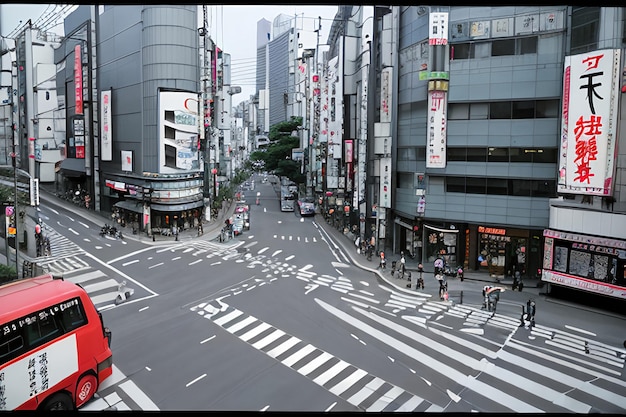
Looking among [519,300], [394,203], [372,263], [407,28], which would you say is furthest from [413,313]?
[407,28]

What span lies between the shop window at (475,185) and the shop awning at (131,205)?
31293 mm

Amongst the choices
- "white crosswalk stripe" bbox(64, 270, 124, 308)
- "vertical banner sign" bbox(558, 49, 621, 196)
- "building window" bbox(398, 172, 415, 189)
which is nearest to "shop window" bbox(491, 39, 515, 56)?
"vertical banner sign" bbox(558, 49, 621, 196)

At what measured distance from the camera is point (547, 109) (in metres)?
29.8

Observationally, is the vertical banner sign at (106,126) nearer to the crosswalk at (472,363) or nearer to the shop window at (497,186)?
the crosswalk at (472,363)

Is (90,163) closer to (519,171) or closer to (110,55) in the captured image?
(110,55)

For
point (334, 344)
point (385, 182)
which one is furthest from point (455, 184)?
point (334, 344)

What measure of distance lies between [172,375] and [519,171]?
2409cm

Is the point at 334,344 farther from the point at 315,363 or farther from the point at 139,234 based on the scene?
the point at 139,234

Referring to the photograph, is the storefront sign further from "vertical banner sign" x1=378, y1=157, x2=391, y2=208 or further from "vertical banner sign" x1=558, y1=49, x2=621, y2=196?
"vertical banner sign" x1=378, y1=157, x2=391, y2=208

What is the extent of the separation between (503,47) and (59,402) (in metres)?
30.1

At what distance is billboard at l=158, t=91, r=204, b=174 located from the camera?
47.5 m

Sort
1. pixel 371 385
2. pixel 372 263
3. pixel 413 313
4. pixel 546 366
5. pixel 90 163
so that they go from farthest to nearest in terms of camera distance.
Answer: pixel 90 163 < pixel 372 263 < pixel 413 313 < pixel 546 366 < pixel 371 385

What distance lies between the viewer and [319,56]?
85.4 meters

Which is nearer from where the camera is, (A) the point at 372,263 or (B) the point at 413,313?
(B) the point at 413,313
